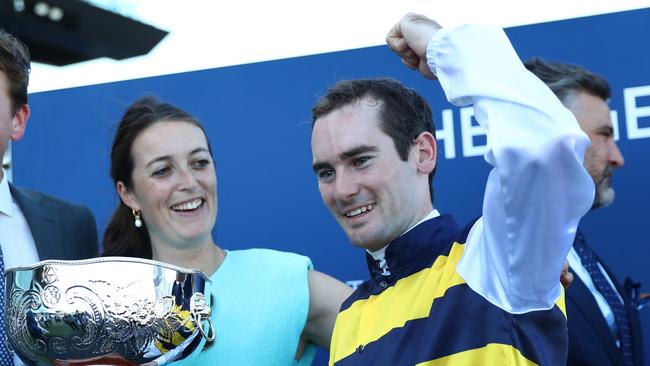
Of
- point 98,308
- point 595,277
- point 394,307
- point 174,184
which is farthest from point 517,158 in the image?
point 174,184

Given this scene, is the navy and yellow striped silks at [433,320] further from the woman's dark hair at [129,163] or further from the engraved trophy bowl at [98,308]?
the woman's dark hair at [129,163]

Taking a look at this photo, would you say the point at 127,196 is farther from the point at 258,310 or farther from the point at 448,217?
the point at 448,217

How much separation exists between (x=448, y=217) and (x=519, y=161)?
1.82ft

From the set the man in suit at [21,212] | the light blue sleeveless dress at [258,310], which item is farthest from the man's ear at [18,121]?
the light blue sleeveless dress at [258,310]

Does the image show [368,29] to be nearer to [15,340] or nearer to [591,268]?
[591,268]

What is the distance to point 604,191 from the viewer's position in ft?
7.02

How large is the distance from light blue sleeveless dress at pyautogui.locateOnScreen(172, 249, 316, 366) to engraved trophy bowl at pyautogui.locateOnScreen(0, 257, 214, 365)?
0.34m

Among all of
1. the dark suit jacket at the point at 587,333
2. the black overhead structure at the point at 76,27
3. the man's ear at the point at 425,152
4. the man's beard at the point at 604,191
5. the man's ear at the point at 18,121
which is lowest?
the dark suit jacket at the point at 587,333

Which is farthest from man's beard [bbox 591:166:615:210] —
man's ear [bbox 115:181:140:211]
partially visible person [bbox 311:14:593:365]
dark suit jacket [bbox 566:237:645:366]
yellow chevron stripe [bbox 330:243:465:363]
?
man's ear [bbox 115:181:140:211]

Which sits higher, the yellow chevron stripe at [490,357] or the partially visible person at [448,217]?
the partially visible person at [448,217]

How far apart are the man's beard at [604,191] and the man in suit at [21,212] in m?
1.19

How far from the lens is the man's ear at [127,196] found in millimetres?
2252

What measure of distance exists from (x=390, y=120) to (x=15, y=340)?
0.76m

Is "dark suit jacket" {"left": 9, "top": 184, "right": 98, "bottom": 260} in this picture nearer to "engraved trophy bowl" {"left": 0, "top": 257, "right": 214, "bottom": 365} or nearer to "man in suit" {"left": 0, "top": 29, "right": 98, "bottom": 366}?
"man in suit" {"left": 0, "top": 29, "right": 98, "bottom": 366}
